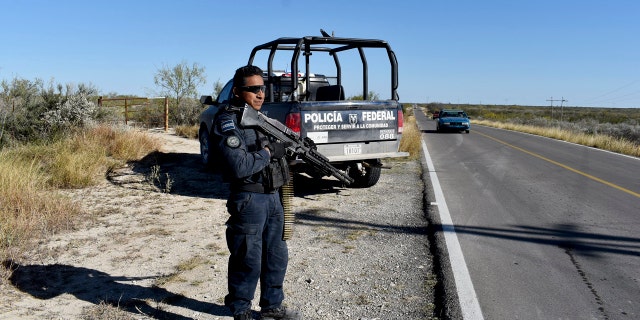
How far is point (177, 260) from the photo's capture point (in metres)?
4.64

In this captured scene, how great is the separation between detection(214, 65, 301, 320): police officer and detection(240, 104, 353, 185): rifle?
0.17ft

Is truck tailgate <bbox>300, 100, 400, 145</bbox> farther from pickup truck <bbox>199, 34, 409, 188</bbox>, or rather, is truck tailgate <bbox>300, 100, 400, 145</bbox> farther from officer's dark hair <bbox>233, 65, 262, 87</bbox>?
officer's dark hair <bbox>233, 65, 262, 87</bbox>

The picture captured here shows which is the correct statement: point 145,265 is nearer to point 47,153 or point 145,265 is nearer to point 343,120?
point 343,120

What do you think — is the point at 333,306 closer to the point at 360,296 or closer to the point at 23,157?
the point at 360,296

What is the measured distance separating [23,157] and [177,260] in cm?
552

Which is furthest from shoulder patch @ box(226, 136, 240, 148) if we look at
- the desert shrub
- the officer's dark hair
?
the desert shrub

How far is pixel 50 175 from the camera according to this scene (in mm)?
7773

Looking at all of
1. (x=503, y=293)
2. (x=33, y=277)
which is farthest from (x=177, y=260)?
(x=503, y=293)

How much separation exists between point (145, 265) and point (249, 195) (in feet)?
6.54

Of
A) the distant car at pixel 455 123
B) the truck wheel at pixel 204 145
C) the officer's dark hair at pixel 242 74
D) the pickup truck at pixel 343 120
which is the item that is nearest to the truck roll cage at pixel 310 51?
the pickup truck at pixel 343 120

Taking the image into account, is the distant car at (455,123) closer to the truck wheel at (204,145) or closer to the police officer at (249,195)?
the truck wheel at (204,145)

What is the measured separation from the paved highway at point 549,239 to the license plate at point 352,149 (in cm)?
163

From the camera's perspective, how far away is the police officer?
2.98 meters

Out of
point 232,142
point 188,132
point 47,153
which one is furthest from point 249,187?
point 188,132
